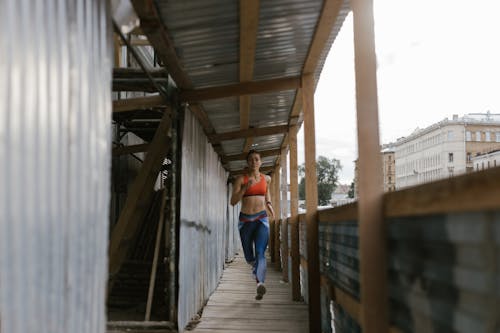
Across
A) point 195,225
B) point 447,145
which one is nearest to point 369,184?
point 195,225

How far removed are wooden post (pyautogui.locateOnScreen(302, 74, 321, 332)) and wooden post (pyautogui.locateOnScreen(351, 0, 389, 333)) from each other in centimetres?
292

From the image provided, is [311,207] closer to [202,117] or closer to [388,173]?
[202,117]

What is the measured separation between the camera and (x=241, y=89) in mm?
6195

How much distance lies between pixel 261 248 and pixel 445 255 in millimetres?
5797

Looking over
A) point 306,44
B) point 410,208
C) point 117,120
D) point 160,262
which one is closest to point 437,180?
point 410,208

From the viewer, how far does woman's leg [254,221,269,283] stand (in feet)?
24.1

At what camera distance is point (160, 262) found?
7.01 meters

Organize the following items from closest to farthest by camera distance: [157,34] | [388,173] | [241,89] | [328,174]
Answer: [157,34] < [241,89] < [388,173] < [328,174]

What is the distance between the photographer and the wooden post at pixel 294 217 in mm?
7875

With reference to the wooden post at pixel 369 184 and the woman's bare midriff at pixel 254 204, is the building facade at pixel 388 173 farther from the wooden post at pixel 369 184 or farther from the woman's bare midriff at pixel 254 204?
the woman's bare midriff at pixel 254 204

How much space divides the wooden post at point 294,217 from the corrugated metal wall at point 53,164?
5309 millimetres

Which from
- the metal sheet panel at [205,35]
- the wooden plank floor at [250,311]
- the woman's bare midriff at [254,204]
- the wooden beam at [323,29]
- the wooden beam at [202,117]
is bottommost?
the wooden plank floor at [250,311]

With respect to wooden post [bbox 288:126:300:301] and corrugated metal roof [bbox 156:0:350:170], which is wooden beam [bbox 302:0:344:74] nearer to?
corrugated metal roof [bbox 156:0:350:170]

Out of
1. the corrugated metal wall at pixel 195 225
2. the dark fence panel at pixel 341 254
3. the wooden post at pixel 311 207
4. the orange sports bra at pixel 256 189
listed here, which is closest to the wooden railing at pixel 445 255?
the dark fence panel at pixel 341 254
